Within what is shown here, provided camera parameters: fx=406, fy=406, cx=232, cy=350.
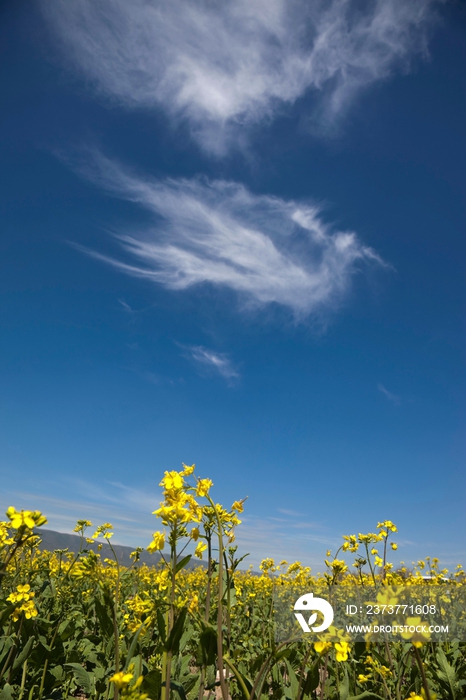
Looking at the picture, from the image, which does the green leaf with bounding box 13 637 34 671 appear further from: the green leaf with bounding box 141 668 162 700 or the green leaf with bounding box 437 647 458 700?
the green leaf with bounding box 437 647 458 700

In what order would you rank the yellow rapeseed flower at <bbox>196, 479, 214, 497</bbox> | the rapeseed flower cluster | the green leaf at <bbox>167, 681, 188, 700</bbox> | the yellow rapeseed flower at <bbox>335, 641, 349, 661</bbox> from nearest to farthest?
the yellow rapeseed flower at <bbox>335, 641, 349, 661</bbox>, the yellow rapeseed flower at <bbox>196, 479, 214, 497</bbox>, the green leaf at <bbox>167, 681, 188, 700</bbox>, the rapeseed flower cluster

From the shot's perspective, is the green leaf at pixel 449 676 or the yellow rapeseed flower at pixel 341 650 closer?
the yellow rapeseed flower at pixel 341 650

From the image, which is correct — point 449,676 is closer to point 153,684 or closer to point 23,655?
point 153,684

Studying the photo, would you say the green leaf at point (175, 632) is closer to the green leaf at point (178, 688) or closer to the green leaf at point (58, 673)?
the green leaf at point (178, 688)

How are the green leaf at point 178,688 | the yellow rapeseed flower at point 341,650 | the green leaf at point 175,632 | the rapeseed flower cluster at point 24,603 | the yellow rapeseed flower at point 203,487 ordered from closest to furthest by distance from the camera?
the green leaf at point 175,632 < the yellow rapeseed flower at point 341,650 < the yellow rapeseed flower at point 203,487 < the green leaf at point 178,688 < the rapeseed flower cluster at point 24,603

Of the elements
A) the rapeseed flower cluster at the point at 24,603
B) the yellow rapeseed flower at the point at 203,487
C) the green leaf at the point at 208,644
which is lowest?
the rapeseed flower cluster at the point at 24,603

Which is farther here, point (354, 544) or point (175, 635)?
point (354, 544)

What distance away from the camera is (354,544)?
4.37 meters

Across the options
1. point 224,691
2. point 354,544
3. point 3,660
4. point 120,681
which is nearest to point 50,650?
point 3,660

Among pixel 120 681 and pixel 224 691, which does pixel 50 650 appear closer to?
pixel 224 691

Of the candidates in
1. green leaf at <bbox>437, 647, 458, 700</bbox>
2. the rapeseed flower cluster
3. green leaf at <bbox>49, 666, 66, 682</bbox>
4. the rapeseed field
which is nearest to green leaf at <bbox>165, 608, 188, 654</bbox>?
the rapeseed field

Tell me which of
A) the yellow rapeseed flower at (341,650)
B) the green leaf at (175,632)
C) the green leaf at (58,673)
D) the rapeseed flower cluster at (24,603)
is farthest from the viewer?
the green leaf at (58,673)

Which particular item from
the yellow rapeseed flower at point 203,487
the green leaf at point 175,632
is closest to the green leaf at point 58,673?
the green leaf at point 175,632

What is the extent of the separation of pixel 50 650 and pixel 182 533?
234 cm
